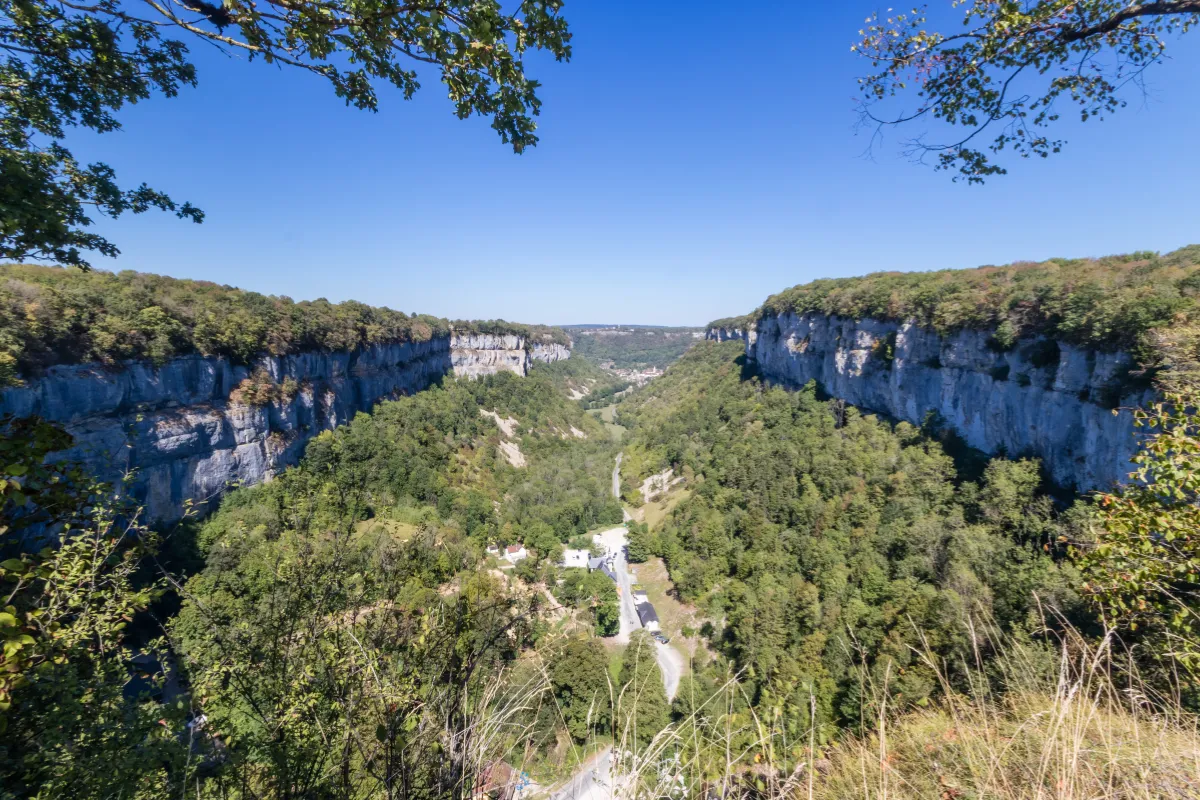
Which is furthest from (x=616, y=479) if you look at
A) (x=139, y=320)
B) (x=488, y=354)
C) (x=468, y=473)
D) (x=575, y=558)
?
(x=139, y=320)

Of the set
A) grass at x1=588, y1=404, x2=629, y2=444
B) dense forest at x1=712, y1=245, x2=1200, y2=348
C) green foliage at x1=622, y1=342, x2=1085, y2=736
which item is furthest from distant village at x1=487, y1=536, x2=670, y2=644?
grass at x1=588, y1=404, x2=629, y2=444

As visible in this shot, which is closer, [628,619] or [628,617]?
[628,619]

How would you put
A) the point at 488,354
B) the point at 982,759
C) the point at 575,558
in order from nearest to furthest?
the point at 982,759
the point at 575,558
the point at 488,354

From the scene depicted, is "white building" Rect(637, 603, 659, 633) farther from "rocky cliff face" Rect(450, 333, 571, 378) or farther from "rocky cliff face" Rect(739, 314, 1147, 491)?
"rocky cliff face" Rect(450, 333, 571, 378)

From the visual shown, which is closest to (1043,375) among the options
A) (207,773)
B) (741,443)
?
(741,443)

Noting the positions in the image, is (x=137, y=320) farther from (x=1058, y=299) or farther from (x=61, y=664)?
(x=1058, y=299)

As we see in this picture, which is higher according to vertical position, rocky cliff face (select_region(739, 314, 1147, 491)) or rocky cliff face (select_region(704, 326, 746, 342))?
rocky cliff face (select_region(704, 326, 746, 342))

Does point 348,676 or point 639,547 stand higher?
point 348,676
